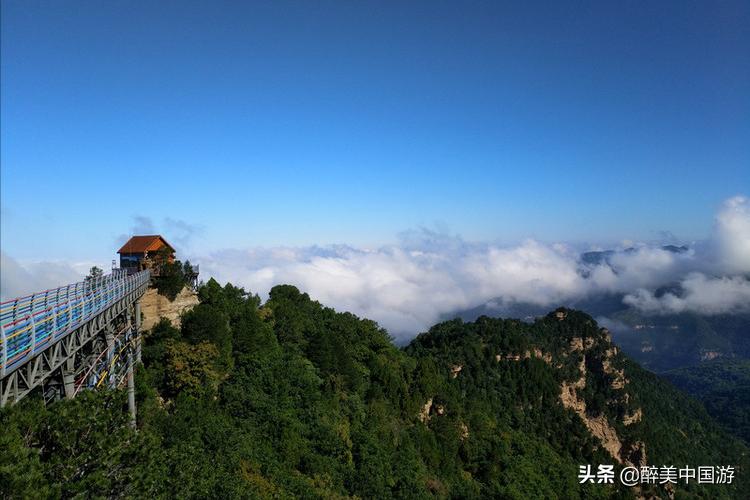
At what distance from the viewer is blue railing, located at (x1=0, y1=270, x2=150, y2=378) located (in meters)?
13.9

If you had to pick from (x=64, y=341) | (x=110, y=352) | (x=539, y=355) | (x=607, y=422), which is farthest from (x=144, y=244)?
(x=607, y=422)

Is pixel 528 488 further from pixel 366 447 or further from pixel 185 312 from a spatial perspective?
pixel 185 312

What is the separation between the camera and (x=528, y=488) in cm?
5603

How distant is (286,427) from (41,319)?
21318mm

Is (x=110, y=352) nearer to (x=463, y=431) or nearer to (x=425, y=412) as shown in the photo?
(x=425, y=412)

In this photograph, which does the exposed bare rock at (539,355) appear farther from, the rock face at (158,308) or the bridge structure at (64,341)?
the bridge structure at (64,341)

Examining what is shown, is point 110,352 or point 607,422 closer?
point 110,352

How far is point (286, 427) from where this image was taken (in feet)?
113

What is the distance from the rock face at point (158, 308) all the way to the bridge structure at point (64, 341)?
4541mm

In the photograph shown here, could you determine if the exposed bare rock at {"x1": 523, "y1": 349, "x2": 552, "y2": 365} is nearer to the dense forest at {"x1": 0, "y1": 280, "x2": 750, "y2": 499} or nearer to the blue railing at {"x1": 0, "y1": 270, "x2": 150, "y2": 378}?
the dense forest at {"x1": 0, "y1": 280, "x2": 750, "y2": 499}

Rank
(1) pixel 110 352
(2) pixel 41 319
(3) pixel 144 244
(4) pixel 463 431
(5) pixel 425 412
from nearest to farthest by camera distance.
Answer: (2) pixel 41 319 → (1) pixel 110 352 → (3) pixel 144 244 → (5) pixel 425 412 → (4) pixel 463 431

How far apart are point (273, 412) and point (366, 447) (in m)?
9.56

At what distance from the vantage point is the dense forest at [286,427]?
12.5 m

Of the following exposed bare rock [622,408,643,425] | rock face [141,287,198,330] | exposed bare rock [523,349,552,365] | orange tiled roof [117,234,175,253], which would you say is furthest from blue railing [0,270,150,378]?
exposed bare rock [622,408,643,425]
